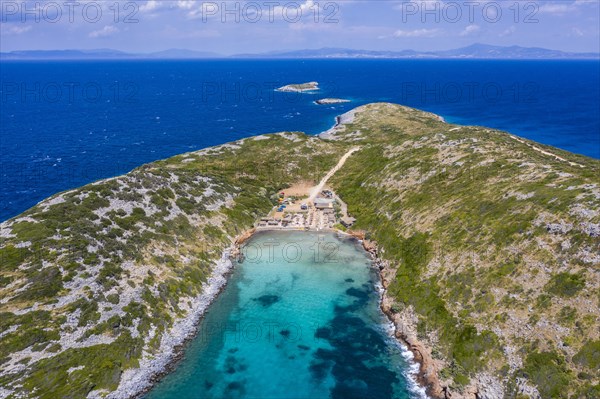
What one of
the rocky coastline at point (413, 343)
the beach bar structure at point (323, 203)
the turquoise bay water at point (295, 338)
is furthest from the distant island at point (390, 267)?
the turquoise bay water at point (295, 338)

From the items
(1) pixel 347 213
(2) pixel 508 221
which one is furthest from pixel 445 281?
(1) pixel 347 213

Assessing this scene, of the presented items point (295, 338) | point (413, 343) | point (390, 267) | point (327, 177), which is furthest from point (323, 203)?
point (413, 343)

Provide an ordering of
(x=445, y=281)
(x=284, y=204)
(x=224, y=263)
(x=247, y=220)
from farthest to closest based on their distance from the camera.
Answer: (x=284, y=204) → (x=247, y=220) → (x=224, y=263) → (x=445, y=281)

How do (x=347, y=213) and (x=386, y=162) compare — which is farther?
(x=386, y=162)

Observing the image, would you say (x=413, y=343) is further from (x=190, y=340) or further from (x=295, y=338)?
(x=190, y=340)

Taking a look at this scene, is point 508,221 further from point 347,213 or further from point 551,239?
point 347,213

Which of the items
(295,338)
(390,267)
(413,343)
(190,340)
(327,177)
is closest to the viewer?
(413,343)
